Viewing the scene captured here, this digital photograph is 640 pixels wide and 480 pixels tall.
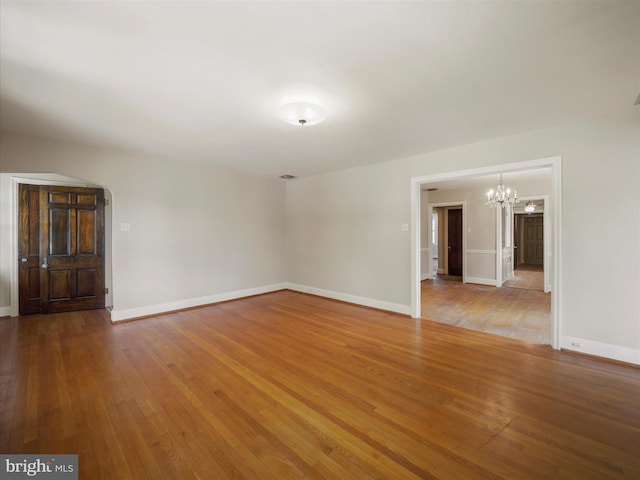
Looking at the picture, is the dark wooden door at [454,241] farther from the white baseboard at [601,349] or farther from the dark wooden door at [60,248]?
the dark wooden door at [60,248]

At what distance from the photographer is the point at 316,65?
201 cm

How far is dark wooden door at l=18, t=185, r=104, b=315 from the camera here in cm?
457

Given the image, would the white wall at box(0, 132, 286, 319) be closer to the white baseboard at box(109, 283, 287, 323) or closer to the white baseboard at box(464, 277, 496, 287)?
the white baseboard at box(109, 283, 287, 323)

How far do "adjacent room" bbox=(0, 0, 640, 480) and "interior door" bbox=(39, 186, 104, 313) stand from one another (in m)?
0.04

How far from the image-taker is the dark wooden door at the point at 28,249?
14.8 ft

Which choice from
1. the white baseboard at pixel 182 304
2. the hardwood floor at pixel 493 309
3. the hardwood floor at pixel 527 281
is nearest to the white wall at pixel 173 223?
the white baseboard at pixel 182 304

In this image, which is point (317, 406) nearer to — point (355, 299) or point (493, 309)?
point (355, 299)

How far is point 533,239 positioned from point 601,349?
1043 cm

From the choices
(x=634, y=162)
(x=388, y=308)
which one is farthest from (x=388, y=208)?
(x=634, y=162)

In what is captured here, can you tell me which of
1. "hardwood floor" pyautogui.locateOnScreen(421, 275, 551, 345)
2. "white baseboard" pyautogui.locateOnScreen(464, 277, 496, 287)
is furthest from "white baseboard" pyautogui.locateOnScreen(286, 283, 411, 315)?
"white baseboard" pyautogui.locateOnScreen(464, 277, 496, 287)

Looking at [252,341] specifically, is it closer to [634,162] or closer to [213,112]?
[213,112]

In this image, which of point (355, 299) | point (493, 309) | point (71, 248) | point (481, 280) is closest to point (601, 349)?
point (493, 309)

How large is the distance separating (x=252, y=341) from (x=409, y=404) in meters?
2.01

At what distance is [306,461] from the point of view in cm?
164
